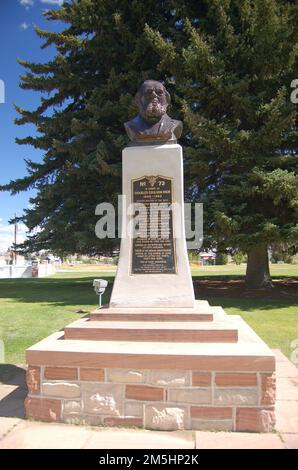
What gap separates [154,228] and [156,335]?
5.05 ft

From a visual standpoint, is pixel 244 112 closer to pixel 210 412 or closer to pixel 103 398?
pixel 210 412

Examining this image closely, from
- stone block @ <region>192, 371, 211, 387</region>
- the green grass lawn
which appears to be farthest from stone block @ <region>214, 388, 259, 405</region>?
the green grass lawn

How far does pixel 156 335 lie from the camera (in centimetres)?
439

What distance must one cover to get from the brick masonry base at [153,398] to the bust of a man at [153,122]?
121 inches

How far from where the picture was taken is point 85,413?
3.91 meters

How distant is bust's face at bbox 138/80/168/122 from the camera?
5398mm

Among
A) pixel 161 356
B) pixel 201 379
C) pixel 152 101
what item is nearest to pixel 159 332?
pixel 161 356

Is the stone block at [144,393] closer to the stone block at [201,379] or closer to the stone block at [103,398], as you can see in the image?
the stone block at [103,398]

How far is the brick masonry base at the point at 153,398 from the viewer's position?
3709 millimetres

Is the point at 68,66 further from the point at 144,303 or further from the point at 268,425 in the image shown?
the point at 268,425

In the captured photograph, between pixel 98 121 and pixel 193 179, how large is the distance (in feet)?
15.0

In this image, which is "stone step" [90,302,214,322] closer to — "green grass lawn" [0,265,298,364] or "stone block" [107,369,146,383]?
"stone block" [107,369,146,383]

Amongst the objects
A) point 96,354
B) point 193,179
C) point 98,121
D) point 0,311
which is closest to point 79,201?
point 98,121

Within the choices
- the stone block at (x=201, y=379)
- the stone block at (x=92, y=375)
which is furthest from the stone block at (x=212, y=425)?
the stone block at (x=92, y=375)
